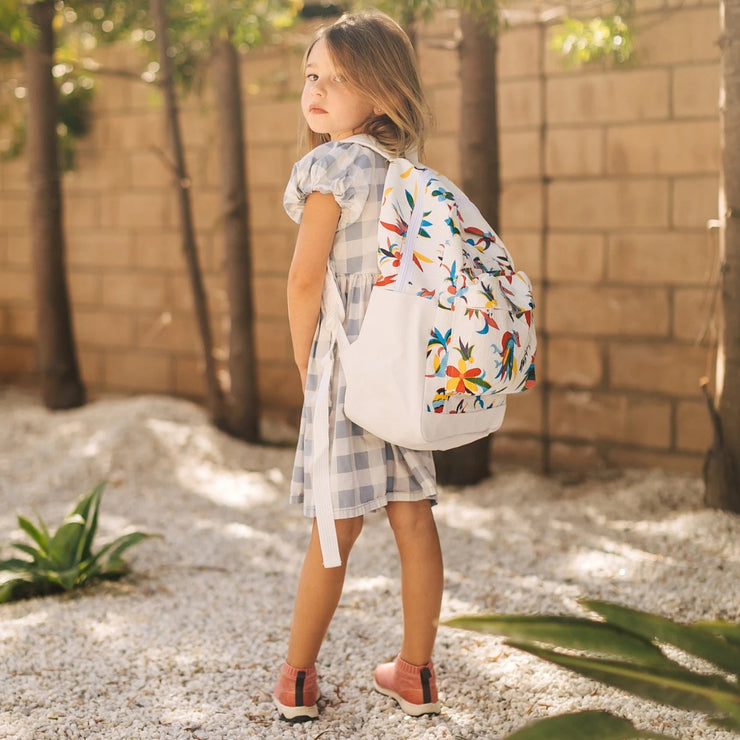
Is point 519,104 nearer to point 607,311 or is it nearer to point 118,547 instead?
point 607,311

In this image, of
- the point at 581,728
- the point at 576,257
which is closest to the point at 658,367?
the point at 576,257

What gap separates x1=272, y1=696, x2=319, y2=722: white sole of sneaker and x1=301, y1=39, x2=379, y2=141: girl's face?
4.01ft

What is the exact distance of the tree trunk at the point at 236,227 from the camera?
15.1 feet

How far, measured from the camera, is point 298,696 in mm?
2102

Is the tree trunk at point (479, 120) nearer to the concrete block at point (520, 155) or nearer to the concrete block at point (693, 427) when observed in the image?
the concrete block at point (520, 155)

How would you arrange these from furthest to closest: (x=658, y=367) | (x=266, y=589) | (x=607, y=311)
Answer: (x=607, y=311) → (x=658, y=367) → (x=266, y=589)

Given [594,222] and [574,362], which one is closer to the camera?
[594,222]

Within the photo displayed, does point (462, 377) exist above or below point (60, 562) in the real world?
above

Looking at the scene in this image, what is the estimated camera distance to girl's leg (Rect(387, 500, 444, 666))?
2.06 metres

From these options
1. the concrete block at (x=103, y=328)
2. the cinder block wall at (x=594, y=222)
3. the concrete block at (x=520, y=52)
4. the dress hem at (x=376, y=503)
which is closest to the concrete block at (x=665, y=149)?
the cinder block wall at (x=594, y=222)

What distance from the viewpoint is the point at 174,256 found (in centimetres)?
566

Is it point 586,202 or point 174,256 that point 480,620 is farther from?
point 174,256

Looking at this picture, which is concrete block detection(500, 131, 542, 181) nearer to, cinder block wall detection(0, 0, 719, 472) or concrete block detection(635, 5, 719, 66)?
cinder block wall detection(0, 0, 719, 472)

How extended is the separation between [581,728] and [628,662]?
5.5 inches
